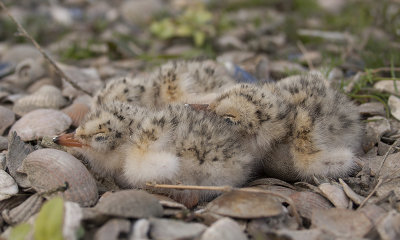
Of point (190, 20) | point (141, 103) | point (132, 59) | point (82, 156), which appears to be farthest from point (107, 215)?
point (190, 20)

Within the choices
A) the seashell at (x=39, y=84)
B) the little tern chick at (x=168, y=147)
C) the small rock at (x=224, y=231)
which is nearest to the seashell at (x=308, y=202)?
the little tern chick at (x=168, y=147)

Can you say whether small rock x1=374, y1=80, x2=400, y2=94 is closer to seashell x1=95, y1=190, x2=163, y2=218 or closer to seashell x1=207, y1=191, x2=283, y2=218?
seashell x1=207, y1=191, x2=283, y2=218

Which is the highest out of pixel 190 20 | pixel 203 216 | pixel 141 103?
pixel 190 20

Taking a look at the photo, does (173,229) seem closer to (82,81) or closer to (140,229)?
(140,229)

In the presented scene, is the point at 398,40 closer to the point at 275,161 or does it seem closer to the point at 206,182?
the point at 275,161

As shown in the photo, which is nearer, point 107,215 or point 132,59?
point 107,215

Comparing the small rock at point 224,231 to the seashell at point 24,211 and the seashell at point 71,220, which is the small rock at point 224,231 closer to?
the seashell at point 71,220

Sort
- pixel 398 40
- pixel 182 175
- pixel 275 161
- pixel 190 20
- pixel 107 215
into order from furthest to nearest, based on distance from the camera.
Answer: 1. pixel 190 20
2. pixel 398 40
3. pixel 275 161
4. pixel 182 175
5. pixel 107 215
